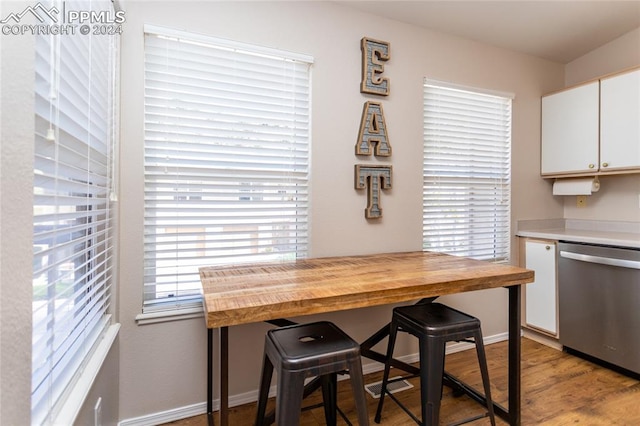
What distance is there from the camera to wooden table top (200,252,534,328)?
4.00ft

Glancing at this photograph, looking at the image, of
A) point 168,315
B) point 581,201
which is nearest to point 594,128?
point 581,201

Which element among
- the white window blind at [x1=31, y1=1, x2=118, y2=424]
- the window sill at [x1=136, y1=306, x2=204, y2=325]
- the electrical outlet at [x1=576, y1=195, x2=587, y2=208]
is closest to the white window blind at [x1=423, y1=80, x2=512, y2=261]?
the electrical outlet at [x1=576, y1=195, x2=587, y2=208]

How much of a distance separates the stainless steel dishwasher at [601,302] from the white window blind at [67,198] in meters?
3.23

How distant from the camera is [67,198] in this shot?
1.02m

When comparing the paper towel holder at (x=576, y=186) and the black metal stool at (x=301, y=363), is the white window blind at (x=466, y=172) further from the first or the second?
the black metal stool at (x=301, y=363)

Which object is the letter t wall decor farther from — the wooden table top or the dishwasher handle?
the dishwasher handle

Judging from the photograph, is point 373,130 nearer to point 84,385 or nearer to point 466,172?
point 466,172

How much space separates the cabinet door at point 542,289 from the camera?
9.05ft

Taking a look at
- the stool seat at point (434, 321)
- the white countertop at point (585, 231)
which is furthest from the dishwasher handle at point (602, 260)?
the stool seat at point (434, 321)

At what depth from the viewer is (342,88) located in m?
2.28

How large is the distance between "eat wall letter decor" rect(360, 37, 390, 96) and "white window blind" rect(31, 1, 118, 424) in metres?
1.54

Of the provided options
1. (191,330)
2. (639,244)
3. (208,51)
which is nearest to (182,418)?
(191,330)

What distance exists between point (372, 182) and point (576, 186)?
2109 mm

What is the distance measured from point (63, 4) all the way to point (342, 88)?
1647 mm
